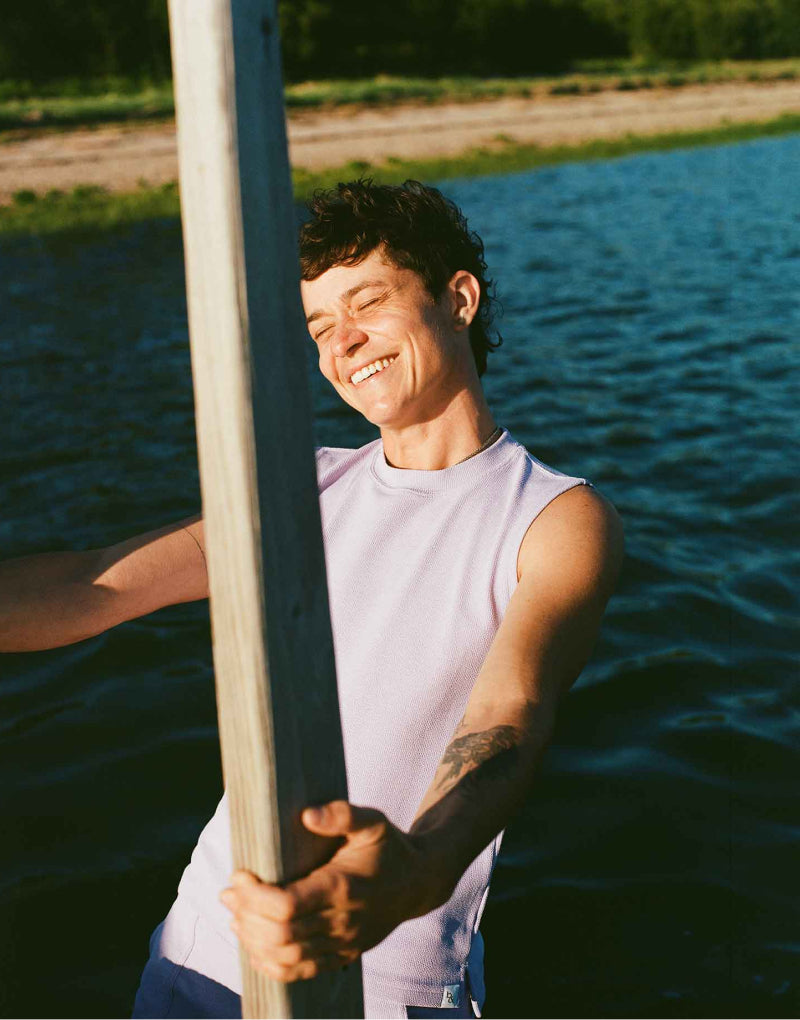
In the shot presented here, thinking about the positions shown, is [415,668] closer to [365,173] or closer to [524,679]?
[524,679]

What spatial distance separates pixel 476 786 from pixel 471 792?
0.06ft

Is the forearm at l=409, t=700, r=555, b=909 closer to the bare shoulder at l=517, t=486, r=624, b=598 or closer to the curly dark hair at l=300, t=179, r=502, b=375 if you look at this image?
the bare shoulder at l=517, t=486, r=624, b=598

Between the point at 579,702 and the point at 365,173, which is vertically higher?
the point at 365,173

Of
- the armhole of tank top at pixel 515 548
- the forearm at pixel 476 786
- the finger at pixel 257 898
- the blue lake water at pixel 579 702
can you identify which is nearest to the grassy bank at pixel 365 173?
the blue lake water at pixel 579 702

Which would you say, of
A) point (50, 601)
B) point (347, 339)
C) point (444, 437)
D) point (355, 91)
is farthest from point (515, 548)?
point (355, 91)

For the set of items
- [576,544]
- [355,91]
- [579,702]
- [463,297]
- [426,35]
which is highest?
[426,35]

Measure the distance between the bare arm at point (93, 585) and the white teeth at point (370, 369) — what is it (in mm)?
434

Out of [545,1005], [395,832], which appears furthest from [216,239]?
[545,1005]

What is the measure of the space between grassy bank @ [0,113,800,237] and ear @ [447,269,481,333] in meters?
9.78

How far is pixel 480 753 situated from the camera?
5.16ft

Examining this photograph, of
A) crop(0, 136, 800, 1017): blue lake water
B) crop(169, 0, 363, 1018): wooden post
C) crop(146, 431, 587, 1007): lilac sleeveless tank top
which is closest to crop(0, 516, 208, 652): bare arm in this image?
crop(146, 431, 587, 1007): lilac sleeveless tank top

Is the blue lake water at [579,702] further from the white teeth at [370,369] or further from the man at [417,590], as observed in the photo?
the white teeth at [370,369]

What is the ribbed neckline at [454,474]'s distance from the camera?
7.02 ft

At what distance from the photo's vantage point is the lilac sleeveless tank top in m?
1.97
